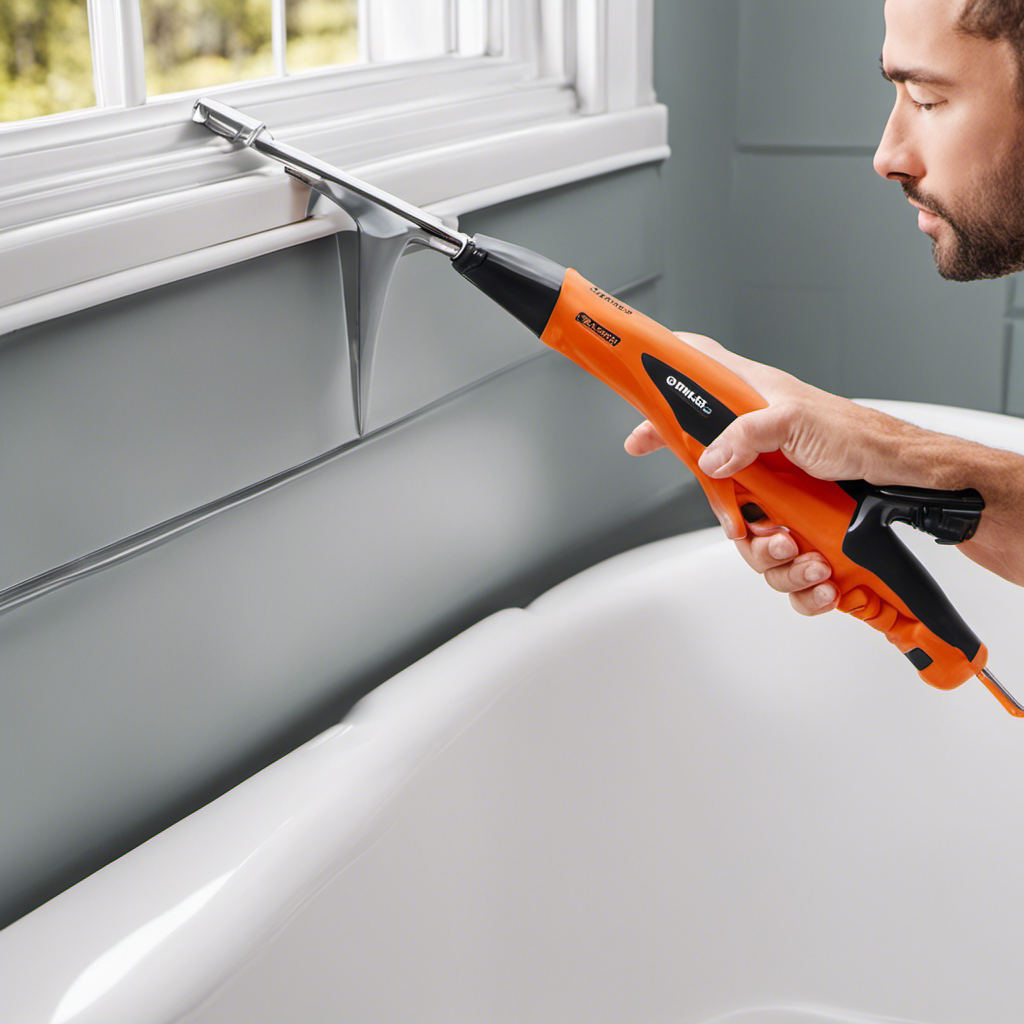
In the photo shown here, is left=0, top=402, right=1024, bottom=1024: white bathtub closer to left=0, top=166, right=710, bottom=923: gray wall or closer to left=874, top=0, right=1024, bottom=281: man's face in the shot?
left=0, top=166, right=710, bottom=923: gray wall

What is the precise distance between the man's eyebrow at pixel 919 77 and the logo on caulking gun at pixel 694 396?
0.87ft

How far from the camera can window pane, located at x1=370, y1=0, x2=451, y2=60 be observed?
1076mm

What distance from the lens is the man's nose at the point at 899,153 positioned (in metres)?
0.82

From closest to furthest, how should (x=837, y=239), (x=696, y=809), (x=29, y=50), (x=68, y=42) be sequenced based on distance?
1. (x=696, y=809)
2. (x=837, y=239)
3. (x=68, y=42)
4. (x=29, y=50)

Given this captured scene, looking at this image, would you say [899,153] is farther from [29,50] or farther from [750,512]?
[29,50]

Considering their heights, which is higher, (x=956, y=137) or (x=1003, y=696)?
(x=956, y=137)

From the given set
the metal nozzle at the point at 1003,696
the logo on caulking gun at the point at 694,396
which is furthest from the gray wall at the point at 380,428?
the metal nozzle at the point at 1003,696

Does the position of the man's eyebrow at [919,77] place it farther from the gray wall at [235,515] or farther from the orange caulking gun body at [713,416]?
the gray wall at [235,515]

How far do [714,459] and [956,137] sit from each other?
28cm

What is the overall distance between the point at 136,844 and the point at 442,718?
226 millimetres

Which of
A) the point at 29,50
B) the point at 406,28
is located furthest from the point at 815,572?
the point at 29,50

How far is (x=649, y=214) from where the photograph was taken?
1217 millimetres

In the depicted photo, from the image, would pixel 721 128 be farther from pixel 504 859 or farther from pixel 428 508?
pixel 504 859

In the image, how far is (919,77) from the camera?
764 millimetres
